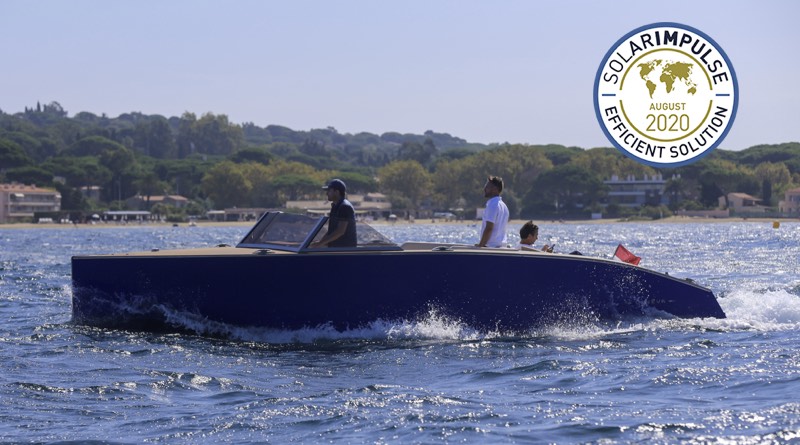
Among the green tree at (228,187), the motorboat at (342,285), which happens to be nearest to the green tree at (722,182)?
the green tree at (228,187)

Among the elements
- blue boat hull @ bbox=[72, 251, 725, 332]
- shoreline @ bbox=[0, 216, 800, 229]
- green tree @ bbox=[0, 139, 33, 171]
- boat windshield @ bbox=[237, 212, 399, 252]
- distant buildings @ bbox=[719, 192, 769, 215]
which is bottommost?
shoreline @ bbox=[0, 216, 800, 229]

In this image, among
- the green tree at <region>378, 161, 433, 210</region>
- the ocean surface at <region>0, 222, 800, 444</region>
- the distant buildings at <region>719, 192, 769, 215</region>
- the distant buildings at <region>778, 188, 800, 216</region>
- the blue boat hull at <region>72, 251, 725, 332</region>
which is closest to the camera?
the ocean surface at <region>0, 222, 800, 444</region>

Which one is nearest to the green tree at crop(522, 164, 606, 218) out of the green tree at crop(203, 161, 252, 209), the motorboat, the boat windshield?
the green tree at crop(203, 161, 252, 209)

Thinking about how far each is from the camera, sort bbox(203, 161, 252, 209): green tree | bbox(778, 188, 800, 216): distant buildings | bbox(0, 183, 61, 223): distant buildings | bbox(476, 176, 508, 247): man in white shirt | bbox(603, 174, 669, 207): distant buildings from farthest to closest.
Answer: bbox(203, 161, 252, 209): green tree → bbox(603, 174, 669, 207): distant buildings → bbox(778, 188, 800, 216): distant buildings → bbox(0, 183, 61, 223): distant buildings → bbox(476, 176, 508, 247): man in white shirt

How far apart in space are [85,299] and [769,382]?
286 inches

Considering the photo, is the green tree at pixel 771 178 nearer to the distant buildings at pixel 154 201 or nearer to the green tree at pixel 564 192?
the green tree at pixel 564 192

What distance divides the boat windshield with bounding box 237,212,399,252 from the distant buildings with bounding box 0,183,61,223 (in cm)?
12400

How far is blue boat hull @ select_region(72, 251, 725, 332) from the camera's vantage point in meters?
11.8

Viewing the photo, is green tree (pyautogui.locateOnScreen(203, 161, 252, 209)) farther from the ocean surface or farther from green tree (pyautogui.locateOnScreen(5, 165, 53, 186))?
the ocean surface

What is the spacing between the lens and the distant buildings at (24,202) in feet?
432

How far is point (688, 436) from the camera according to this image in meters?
7.63

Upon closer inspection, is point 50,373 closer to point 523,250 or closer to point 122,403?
point 122,403

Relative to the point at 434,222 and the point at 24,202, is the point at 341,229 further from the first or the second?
the point at 434,222

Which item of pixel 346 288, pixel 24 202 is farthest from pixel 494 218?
pixel 24 202
